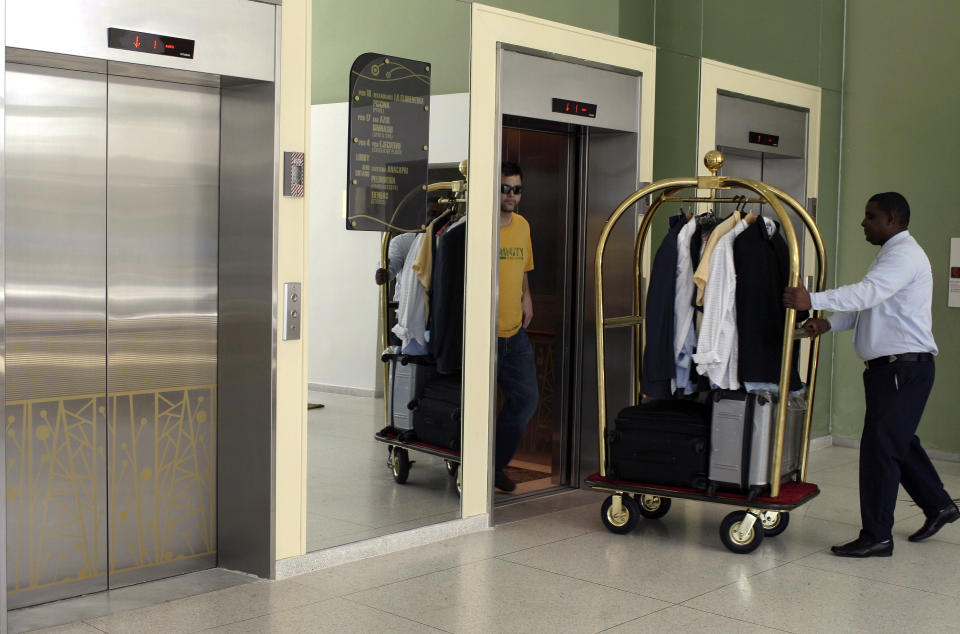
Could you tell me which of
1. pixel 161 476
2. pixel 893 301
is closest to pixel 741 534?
pixel 893 301

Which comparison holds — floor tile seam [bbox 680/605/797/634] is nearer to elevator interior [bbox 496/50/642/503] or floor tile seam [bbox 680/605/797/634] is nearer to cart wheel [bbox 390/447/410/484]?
cart wheel [bbox 390/447/410/484]

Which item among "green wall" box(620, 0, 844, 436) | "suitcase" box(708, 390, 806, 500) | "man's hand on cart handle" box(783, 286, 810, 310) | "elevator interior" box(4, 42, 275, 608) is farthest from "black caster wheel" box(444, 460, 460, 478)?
"green wall" box(620, 0, 844, 436)

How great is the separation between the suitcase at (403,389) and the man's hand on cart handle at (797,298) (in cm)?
173

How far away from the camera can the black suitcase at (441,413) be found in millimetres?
5051

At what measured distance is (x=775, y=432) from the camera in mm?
4906

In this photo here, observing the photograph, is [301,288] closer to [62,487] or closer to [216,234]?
[216,234]

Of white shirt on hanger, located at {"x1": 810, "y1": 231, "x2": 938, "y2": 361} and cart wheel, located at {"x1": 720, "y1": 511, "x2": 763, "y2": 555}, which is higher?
white shirt on hanger, located at {"x1": 810, "y1": 231, "x2": 938, "y2": 361}

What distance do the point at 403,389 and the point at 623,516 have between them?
1273 mm

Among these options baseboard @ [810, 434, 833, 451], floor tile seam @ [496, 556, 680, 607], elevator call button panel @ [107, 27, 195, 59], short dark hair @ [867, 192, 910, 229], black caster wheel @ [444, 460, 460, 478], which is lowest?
floor tile seam @ [496, 556, 680, 607]

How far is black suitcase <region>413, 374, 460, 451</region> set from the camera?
5.05m

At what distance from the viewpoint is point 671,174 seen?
645 centimetres

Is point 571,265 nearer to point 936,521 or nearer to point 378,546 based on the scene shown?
point 378,546

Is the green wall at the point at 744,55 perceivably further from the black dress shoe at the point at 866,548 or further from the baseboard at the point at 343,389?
the baseboard at the point at 343,389

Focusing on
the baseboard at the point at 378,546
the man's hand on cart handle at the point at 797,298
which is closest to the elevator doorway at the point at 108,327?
the baseboard at the point at 378,546
